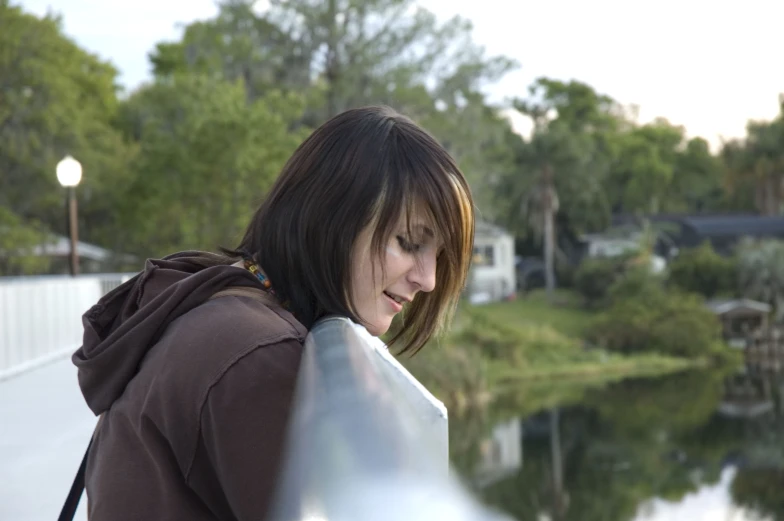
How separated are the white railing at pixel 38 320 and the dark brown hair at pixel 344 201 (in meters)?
8.33

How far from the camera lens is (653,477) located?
30.8 metres

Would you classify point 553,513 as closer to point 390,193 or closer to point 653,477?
point 653,477

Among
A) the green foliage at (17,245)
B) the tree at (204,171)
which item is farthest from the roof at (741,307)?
the green foliage at (17,245)

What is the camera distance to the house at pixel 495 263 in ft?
170

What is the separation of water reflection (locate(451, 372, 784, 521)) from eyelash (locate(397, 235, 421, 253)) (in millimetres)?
23580

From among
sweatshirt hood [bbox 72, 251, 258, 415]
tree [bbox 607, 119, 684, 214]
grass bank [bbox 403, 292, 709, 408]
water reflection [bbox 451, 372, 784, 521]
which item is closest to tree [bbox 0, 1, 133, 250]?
grass bank [bbox 403, 292, 709, 408]

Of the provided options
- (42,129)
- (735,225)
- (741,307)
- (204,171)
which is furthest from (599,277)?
(42,129)

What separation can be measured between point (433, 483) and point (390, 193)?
0.41 m

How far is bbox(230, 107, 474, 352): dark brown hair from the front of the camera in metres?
1.16

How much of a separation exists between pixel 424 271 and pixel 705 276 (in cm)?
4917

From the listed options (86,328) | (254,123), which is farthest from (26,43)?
(86,328)

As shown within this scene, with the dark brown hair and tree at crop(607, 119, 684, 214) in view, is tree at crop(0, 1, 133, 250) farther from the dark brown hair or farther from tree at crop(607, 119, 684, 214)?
tree at crop(607, 119, 684, 214)

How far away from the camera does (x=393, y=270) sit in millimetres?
1195

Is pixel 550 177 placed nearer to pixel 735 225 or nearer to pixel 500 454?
pixel 735 225
